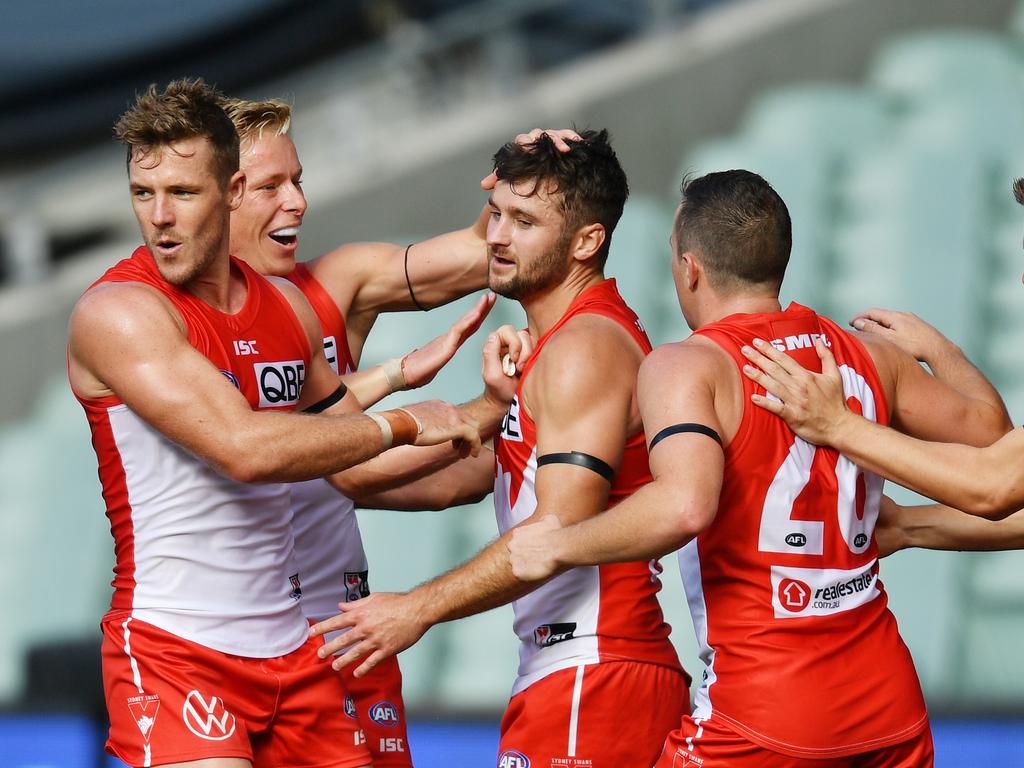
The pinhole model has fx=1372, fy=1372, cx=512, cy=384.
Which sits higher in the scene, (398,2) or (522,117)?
(398,2)

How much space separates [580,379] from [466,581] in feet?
2.09

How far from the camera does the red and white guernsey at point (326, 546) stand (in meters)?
4.60

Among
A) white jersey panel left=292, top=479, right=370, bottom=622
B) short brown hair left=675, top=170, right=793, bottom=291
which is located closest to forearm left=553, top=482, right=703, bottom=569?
short brown hair left=675, top=170, right=793, bottom=291

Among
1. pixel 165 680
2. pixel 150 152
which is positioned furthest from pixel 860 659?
pixel 150 152

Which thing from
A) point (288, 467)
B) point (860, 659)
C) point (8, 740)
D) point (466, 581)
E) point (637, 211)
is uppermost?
point (637, 211)

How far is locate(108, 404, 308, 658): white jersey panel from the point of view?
3.75 metres

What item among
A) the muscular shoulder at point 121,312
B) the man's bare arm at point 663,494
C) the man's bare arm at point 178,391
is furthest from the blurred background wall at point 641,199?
the muscular shoulder at point 121,312

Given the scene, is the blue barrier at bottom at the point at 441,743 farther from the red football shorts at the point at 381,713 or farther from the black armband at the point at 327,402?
the black armband at the point at 327,402

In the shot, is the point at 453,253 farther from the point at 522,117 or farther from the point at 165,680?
the point at 522,117

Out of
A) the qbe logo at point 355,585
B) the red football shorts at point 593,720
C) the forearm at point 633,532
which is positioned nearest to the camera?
the forearm at point 633,532

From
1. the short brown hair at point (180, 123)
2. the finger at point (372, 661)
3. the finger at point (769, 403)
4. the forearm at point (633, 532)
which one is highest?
the short brown hair at point (180, 123)

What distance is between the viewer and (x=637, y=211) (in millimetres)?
9562

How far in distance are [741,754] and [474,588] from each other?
2.72 feet

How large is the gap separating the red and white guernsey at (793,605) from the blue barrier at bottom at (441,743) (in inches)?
87.3
